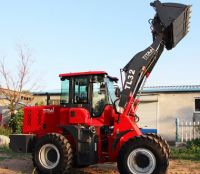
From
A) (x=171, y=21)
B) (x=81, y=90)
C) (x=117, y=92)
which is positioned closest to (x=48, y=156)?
(x=81, y=90)

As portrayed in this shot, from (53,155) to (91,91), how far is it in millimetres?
2045

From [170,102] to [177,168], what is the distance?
12047 mm

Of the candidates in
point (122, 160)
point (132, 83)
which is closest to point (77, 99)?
point (132, 83)

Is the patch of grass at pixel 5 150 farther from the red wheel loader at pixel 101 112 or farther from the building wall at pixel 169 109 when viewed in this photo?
the building wall at pixel 169 109

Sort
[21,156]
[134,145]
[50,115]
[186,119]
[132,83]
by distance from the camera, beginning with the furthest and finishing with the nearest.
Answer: [186,119], [21,156], [50,115], [132,83], [134,145]

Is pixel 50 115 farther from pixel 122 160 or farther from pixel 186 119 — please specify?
pixel 186 119

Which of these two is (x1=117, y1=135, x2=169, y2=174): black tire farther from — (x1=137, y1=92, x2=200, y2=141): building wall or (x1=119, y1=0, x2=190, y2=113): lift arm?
(x1=137, y1=92, x2=200, y2=141): building wall

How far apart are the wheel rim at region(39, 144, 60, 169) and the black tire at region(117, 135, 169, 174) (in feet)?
6.45

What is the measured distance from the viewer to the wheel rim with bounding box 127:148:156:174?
9891mm

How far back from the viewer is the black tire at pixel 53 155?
1077 centimetres

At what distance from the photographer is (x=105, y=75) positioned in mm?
11297

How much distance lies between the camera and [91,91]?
11.2m

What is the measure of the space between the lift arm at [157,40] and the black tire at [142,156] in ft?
3.94

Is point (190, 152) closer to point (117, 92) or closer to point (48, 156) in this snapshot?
point (117, 92)
